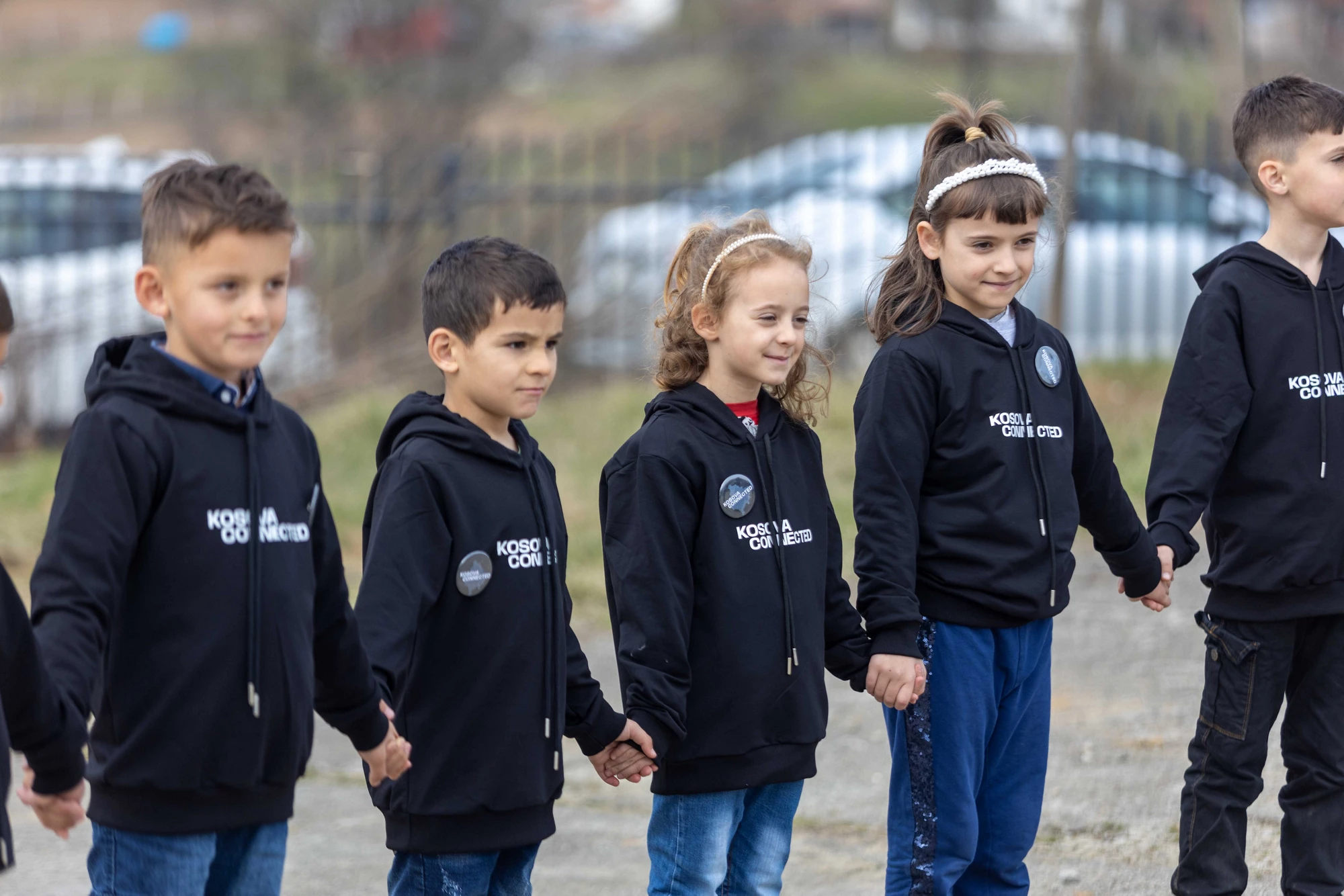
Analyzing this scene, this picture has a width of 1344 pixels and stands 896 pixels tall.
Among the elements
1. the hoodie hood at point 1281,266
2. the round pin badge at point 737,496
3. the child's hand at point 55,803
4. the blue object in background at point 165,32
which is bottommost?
the child's hand at point 55,803

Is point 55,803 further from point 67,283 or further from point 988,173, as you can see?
point 67,283

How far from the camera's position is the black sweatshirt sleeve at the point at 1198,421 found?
11.6ft

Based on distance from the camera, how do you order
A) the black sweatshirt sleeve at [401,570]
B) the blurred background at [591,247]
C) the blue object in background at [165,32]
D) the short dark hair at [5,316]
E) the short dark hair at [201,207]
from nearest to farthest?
1. the short dark hair at [5,316]
2. the short dark hair at [201,207]
3. the black sweatshirt sleeve at [401,570]
4. the blurred background at [591,247]
5. the blue object in background at [165,32]

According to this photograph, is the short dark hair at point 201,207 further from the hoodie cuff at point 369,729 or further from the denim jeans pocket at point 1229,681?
the denim jeans pocket at point 1229,681

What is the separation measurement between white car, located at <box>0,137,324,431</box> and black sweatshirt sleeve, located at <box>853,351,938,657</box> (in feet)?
23.6

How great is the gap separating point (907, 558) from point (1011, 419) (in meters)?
0.37

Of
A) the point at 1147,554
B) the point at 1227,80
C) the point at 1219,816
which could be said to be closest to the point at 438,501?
the point at 1147,554

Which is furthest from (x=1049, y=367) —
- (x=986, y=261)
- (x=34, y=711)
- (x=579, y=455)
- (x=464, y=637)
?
(x=579, y=455)

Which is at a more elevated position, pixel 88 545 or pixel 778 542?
pixel 88 545

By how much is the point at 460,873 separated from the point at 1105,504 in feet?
5.30

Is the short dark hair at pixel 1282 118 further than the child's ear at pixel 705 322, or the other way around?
the short dark hair at pixel 1282 118

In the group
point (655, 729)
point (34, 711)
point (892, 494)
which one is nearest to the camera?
point (34, 711)

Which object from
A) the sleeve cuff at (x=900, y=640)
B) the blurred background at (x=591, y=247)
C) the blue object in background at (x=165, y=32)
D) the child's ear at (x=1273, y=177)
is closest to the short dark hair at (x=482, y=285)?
the sleeve cuff at (x=900, y=640)

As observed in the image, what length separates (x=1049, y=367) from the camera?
3.45 m
